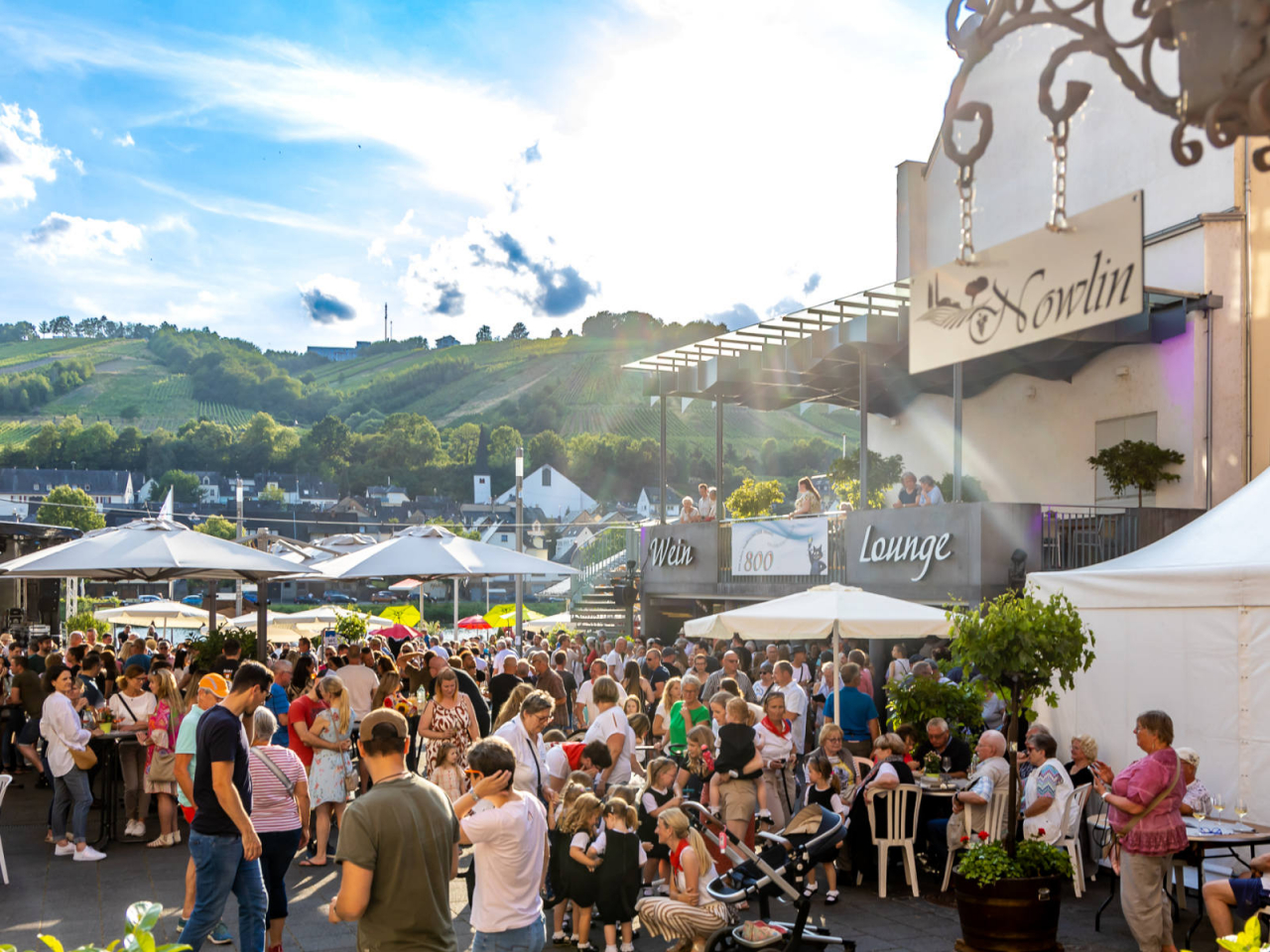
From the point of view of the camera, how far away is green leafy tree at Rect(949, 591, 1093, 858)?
7098mm

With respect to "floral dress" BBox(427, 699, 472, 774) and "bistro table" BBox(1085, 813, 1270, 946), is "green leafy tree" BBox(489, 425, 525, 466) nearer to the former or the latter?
"floral dress" BBox(427, 699, 472, 774)

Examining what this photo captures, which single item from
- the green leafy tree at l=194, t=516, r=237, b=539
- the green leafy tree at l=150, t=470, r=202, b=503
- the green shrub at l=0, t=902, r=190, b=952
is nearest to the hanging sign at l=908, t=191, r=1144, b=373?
the green shrub at l=0, t=902, r=190, b=952

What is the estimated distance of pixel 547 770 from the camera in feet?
26.4

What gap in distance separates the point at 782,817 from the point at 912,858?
1.05m

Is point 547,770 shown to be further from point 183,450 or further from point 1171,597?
point 183,450

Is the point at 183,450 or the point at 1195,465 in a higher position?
the point at 183,450

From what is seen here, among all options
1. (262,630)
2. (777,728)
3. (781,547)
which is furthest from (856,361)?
(777,728)

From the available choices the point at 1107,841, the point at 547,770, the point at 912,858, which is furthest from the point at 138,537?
the point at 1107,841

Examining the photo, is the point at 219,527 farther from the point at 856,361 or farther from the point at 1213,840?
the point at 1213,840

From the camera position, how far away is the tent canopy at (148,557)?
36.9 ft

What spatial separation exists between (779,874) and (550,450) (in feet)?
417

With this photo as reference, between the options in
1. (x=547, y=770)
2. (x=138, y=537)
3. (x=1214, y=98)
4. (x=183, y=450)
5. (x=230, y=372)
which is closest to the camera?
(x=1214, y=98)

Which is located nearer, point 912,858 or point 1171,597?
point 912,858

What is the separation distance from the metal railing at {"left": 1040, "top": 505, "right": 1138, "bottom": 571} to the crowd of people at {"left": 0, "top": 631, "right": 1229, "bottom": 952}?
4732 millimetres
